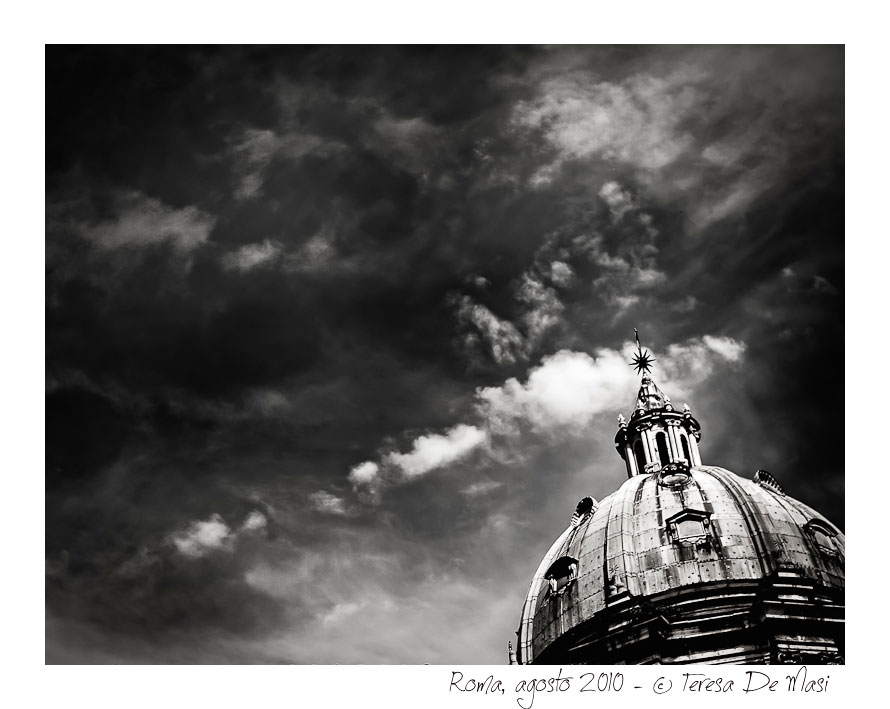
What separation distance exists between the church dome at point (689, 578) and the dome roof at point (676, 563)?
0.15ft

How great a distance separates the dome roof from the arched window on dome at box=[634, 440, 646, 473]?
4.60 m

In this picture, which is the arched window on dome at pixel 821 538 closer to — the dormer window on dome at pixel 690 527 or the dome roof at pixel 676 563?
the dome roof at pixel 676 563

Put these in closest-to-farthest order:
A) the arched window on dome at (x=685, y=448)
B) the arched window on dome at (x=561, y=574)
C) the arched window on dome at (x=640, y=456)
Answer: the arched window on dome at (x=561, y=574)
the arched window on dome at (x=685, y=448)
the arched window on dome at (x=640, y=456)

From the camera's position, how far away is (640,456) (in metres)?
42.0

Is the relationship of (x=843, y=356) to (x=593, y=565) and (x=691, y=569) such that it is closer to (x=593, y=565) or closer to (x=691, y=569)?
(x=691, y=569)

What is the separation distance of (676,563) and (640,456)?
11.6 meters

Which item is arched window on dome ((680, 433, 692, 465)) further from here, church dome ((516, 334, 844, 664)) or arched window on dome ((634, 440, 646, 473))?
arched window on dome ((634, 440, 646, 473))

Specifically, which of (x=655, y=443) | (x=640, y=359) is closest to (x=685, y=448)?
(x=655, y=443)

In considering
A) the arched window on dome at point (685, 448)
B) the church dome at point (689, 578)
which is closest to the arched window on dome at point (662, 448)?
the arched window on dome at point (685, 448)

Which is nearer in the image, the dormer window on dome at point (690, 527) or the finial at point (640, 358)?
the finial at point (640, 358)

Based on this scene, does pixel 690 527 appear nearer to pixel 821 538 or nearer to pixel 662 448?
pixel 821 538

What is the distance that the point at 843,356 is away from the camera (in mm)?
15297

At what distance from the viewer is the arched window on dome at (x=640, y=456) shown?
4159cm
